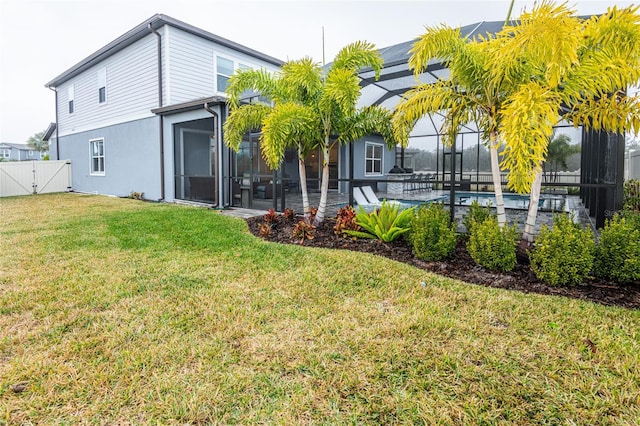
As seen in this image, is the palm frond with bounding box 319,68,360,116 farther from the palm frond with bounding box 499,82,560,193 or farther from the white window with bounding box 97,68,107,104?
the white window with bounding box 97,68,107,104

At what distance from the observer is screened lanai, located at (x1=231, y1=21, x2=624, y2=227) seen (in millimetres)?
5586

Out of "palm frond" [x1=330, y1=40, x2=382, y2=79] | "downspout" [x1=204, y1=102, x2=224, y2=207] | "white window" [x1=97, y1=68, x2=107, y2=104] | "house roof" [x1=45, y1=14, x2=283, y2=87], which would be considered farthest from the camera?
"white window" [x1=97, y1=68, x2=107, y2=104]

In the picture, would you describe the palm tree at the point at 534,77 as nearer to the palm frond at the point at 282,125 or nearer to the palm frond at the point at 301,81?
the palm frond at the point at 282,125

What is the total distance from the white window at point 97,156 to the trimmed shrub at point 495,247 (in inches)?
603

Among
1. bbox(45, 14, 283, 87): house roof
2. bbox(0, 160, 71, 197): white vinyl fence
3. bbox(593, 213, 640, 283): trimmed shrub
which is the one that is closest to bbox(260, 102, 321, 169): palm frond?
bbox(593, 213, 640, 283): trimmed shrub

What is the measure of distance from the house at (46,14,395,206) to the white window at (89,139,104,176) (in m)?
0.04

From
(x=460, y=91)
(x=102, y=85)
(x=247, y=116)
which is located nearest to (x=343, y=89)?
(x=460, y=91)

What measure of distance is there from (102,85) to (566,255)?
16.5 metres

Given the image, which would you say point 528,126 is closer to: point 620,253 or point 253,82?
point 620,253

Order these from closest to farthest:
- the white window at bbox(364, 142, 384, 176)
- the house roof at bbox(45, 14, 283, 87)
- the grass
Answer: the grass
the house roof at bbox(45, 14, 283, 87)
the white window at bbox(364, 142, 384, 176)

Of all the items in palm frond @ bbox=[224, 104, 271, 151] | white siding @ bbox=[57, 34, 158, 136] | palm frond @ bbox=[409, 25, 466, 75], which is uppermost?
white siding @ bbox=[57, 34, 158, 136]

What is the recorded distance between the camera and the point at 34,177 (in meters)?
15.9

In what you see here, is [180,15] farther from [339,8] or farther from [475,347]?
[475,347]

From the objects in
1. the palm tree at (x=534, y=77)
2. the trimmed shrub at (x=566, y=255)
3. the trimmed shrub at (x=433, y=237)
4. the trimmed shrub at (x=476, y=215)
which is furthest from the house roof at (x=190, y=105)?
the trimmed shrub at (x=566, y=255)
